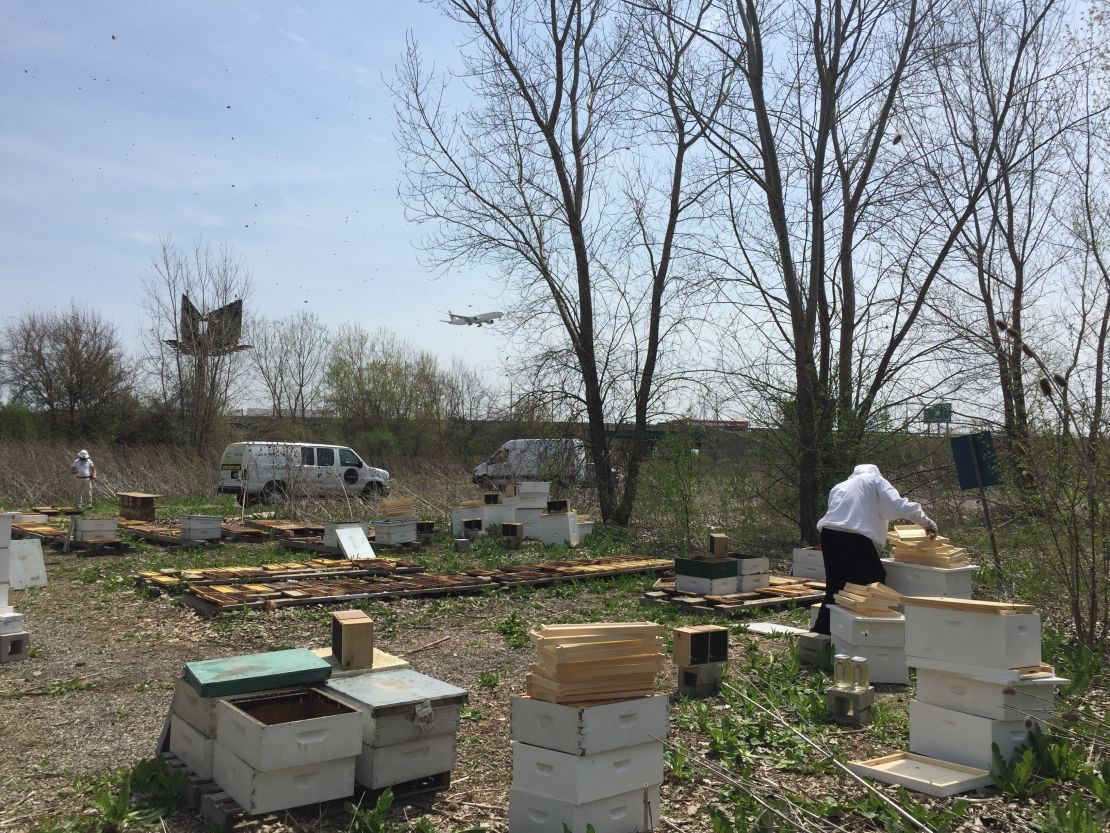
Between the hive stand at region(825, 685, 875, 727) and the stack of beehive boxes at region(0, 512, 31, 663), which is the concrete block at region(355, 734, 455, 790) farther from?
the stack of beehive boxes at region(0, 512, 31, 663)

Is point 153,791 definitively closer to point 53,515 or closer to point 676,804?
point 676,804

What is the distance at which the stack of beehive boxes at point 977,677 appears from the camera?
467 centimetres

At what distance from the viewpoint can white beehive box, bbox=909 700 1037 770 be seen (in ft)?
15.4

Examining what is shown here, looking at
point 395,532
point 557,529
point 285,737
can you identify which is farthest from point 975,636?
point 395,532

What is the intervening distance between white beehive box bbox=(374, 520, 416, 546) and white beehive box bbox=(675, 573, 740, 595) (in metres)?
6.01

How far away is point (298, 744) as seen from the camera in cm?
393

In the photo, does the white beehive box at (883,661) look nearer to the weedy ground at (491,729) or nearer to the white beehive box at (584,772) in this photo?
the weedy ground at (491,729)

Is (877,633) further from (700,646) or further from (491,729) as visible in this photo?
(491,729)

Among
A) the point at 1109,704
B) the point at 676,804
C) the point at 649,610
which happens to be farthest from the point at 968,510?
the point at 676,804

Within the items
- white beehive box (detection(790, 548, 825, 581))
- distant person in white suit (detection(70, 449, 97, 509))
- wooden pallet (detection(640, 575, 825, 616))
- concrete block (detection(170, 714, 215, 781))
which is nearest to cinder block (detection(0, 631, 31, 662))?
concrete block (detection(170, 714, 215, 781))

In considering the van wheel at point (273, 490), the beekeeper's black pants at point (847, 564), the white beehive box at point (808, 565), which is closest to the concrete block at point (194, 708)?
the beekeeper's black pants at point (847, 564)

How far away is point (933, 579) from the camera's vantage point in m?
7.40

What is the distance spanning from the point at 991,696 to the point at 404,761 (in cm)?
306

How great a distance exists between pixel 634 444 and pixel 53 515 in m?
12.7
